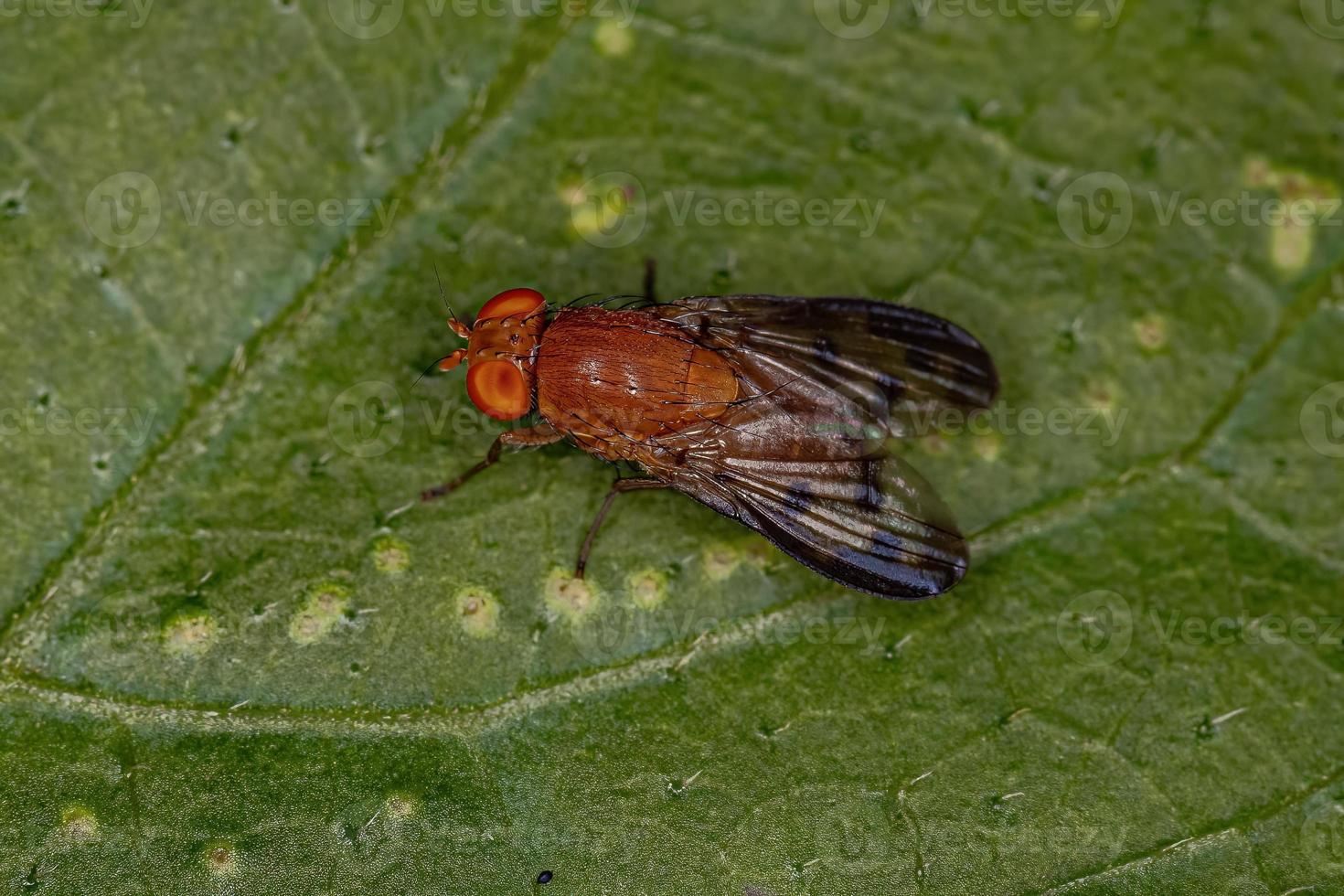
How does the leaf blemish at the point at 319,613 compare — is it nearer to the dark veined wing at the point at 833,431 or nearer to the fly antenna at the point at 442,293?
the fly antenna at the point at 442,293

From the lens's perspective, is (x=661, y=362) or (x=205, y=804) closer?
(x=205, y=804)

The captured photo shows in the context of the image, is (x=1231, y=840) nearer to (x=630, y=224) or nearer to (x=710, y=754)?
(x=710, y=754)

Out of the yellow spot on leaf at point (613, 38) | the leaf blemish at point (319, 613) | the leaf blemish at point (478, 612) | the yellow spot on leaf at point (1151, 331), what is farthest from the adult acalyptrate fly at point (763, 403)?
the yellow spot on leaf at point (613, 38)

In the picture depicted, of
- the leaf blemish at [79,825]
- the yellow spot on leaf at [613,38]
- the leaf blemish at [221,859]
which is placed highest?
the yellow spot on leaf at [613,38]

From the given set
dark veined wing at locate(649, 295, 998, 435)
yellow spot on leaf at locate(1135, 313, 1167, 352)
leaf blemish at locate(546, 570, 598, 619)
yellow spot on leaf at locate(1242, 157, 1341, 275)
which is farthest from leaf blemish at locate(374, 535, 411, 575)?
yellow spot on leaf at locate(1242, 157, 1341, 275)

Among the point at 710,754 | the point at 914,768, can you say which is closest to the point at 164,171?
the point at 710,754

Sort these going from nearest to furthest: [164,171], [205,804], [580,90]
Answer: [205,804] → [164,171] → [580,90]

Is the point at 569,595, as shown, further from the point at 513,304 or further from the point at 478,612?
the point at 513,304
